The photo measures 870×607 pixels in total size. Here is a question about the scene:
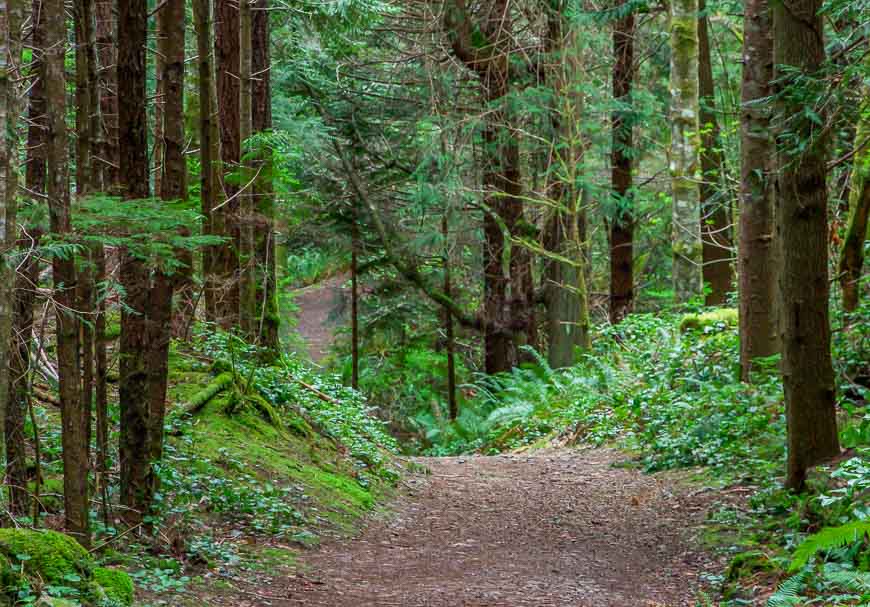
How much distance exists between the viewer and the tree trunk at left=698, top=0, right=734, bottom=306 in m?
15.2

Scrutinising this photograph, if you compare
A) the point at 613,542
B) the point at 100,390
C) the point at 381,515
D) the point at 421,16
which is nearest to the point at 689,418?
the point at 613,542

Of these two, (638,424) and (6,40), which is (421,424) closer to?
(638,424)

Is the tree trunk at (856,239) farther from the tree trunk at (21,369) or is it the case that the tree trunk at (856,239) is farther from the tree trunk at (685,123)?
the tree trunk at (21,369)

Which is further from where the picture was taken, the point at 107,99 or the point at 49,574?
the point at 107,99

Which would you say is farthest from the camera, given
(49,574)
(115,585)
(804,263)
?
(804,263)

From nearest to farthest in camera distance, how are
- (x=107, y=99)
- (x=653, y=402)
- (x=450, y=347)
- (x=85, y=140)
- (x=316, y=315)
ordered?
(x=85, y=140), (x=107, y=99), (x=653, y=402), (x=450, y=347), (x=316, y=315)

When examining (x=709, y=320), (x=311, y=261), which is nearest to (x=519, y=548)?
(x=709, y=320)

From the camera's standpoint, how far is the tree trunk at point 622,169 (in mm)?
18609

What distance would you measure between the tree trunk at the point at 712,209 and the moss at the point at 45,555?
11.9 metres

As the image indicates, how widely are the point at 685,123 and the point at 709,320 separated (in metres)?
3.89

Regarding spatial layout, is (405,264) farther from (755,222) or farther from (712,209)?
(755,222)

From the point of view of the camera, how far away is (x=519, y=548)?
24.4ft

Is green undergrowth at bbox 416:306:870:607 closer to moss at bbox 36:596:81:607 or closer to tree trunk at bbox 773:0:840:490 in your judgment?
tree trunk at bbox 773:0:840:490

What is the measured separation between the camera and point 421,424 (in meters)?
21.2
